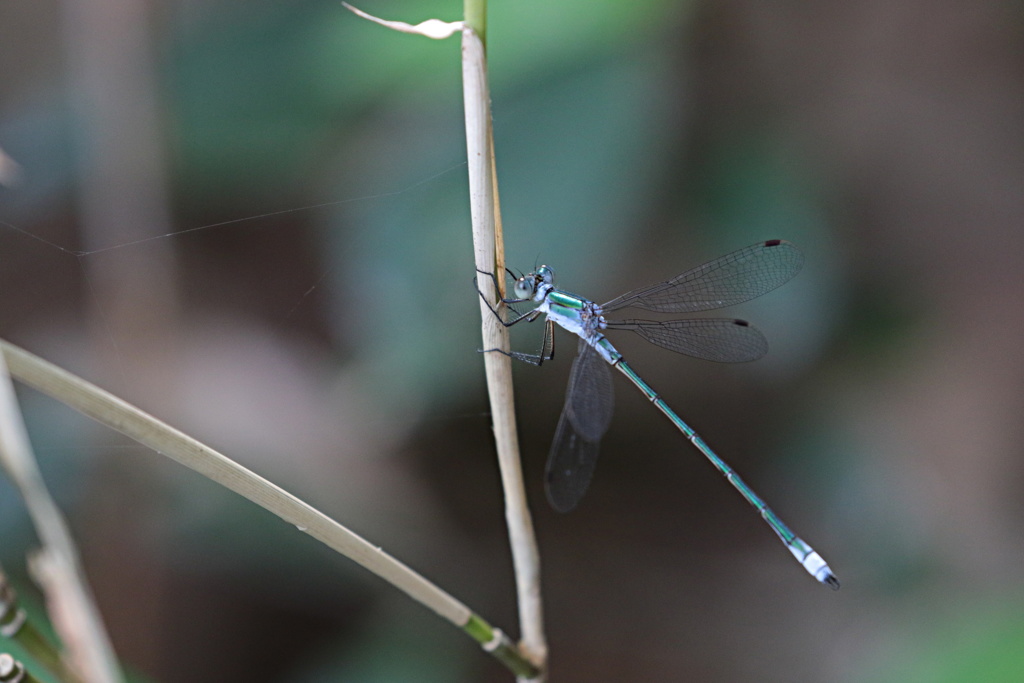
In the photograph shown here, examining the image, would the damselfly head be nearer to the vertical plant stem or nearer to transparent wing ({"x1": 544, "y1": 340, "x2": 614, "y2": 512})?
transparent wing ({"x1": 544, "y1": 340, "x2": 614, "y2": 512})

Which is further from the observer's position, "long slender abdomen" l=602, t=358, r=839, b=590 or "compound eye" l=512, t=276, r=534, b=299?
"long slender abdomen" l=602, t=358, r=839, b=590

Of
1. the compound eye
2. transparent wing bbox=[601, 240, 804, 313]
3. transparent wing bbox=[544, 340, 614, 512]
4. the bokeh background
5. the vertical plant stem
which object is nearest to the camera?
the vertical plant stem

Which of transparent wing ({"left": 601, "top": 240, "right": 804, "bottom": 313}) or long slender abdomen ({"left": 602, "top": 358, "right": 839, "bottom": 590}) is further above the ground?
transparent wing ({"left": 601, "top": 240, "right": 804, "bottom": 313})

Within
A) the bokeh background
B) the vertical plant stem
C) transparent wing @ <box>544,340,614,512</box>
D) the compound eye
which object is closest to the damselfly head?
the compound eye

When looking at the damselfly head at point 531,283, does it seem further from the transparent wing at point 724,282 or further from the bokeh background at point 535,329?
the bokeh background at point 535,329

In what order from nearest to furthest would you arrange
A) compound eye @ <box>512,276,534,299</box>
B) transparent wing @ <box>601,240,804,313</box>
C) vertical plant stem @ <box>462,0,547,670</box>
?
vertical plant stem @ <box>462,0,547,670</box>, compound eye @ <box>512,276,534,299</box>, transparent wing @ <box>601,240,804,313</box>

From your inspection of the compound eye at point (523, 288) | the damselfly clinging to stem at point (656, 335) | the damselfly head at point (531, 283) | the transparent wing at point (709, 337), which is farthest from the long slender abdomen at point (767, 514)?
the compound eye at point (523, 288)
